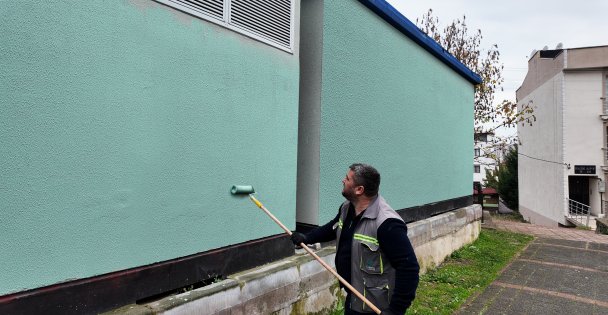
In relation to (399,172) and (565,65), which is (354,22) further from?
(565,65)

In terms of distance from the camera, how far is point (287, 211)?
428 cm

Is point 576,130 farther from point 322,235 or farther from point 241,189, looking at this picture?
point 241,189

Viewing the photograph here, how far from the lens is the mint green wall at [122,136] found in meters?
2.32

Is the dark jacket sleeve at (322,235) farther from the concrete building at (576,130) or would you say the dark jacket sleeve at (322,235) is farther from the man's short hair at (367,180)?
the concrete building at (576,130)

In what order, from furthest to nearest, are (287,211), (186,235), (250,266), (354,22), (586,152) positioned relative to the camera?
1. (586,152)
2. (354,22)
3. (287,211)
4. (250,266)
5. (186,235)

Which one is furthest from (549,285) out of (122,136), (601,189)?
(601,189)

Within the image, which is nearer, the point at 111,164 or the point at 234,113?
the point at 111,164

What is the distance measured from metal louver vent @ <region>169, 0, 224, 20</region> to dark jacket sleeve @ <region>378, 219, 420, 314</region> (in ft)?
7.17

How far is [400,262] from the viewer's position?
2.72 meters

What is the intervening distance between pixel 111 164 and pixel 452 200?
25.2 feet

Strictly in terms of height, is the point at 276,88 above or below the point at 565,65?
below

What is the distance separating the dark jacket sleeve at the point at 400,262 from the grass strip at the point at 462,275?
2.69 meters

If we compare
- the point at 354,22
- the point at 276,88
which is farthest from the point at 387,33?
the point at 276,88

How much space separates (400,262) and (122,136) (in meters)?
2.02
